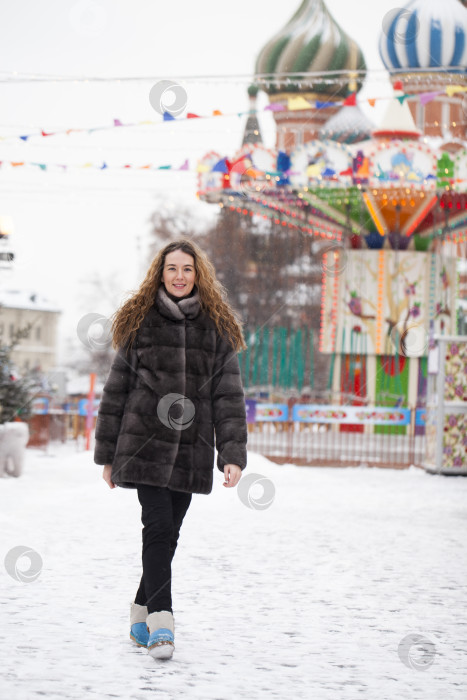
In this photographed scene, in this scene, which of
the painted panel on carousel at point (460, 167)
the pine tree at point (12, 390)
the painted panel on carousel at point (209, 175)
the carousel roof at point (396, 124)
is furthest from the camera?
the carousel roof at point (396, 124)

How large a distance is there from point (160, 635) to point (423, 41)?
28.8 metres

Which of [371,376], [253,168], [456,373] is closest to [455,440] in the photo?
[456,373]

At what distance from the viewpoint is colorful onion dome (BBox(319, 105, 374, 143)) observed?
49256mm

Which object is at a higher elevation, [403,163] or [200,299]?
[403,163]

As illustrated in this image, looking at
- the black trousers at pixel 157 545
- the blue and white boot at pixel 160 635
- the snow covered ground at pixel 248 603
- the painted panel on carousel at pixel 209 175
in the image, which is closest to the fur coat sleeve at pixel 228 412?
the black trousers at pixel 157 545

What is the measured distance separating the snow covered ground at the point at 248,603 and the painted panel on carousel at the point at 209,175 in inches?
475

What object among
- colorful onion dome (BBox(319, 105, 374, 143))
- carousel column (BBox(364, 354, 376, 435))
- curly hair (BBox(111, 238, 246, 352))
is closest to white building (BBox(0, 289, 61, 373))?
colorful onion dome (BBox(319, 105, 374, 143))

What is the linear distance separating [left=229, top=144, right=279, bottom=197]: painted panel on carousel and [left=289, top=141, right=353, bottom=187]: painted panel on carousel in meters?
0.51

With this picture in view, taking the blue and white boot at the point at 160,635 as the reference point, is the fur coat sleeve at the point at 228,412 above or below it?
above

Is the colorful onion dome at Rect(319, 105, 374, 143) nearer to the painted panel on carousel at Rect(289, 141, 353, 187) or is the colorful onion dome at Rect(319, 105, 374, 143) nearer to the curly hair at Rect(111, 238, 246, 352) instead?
the painted panel on carousel at Rect(289, 141, 353, 187)

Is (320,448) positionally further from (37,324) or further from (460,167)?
(37,324)

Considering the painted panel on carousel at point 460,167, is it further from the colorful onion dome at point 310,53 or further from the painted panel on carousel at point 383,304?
the colorful onion dome at point 310,53

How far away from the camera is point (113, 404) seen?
485cm

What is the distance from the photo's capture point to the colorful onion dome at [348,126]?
49256 mm
